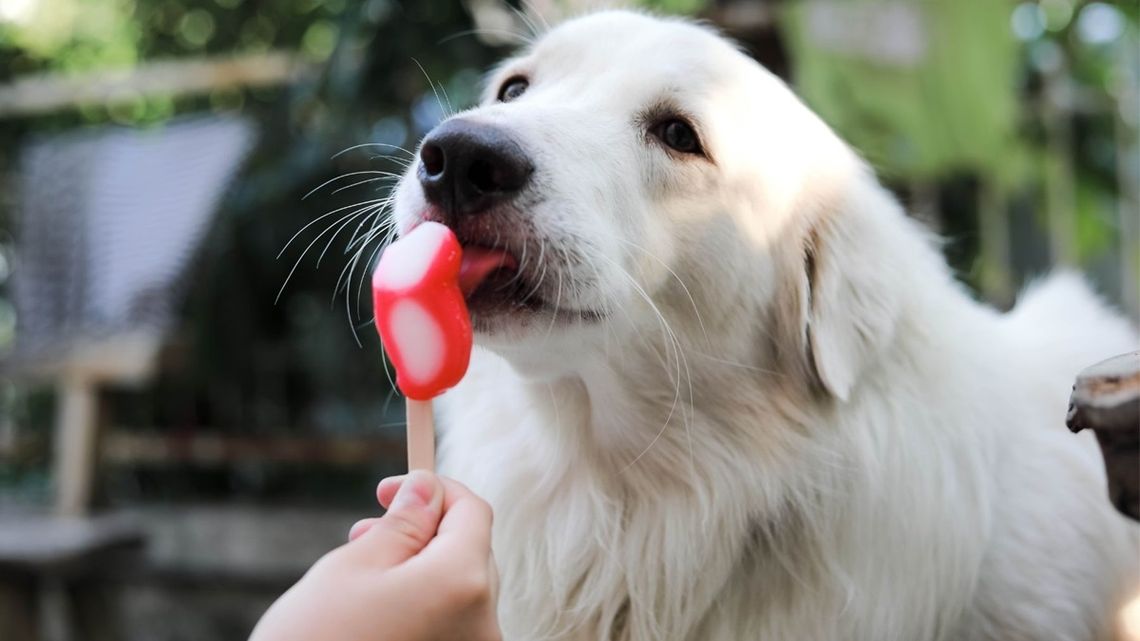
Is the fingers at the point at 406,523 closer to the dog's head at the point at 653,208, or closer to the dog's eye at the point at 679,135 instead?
the dog's head at the point at 653,208

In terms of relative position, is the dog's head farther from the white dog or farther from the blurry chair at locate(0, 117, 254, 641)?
the blurry chair at locate(0, 117, 254, 641)

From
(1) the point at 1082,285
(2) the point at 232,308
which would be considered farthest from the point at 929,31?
(2) the point at 232,308

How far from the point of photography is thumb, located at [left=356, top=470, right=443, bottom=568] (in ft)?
3.28

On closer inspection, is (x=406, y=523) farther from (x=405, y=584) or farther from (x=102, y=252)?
(x=102, y=252)

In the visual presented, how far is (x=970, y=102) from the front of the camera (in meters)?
3.65

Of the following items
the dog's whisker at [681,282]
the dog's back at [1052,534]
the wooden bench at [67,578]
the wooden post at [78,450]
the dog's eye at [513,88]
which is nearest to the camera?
the dog's whisker at [681,282]

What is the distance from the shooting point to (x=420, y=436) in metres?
1.16

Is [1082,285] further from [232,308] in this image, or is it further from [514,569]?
[232,308]

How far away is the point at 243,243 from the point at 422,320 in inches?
139

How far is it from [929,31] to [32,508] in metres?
4.57

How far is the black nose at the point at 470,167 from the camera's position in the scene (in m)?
1.25

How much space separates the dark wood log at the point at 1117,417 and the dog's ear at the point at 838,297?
66 centimetres

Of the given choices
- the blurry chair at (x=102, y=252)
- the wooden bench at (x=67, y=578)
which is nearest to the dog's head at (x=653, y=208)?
the blurry chair at (x=102, y=252)

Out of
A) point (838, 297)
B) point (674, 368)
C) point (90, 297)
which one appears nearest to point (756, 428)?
point (674, 368)
